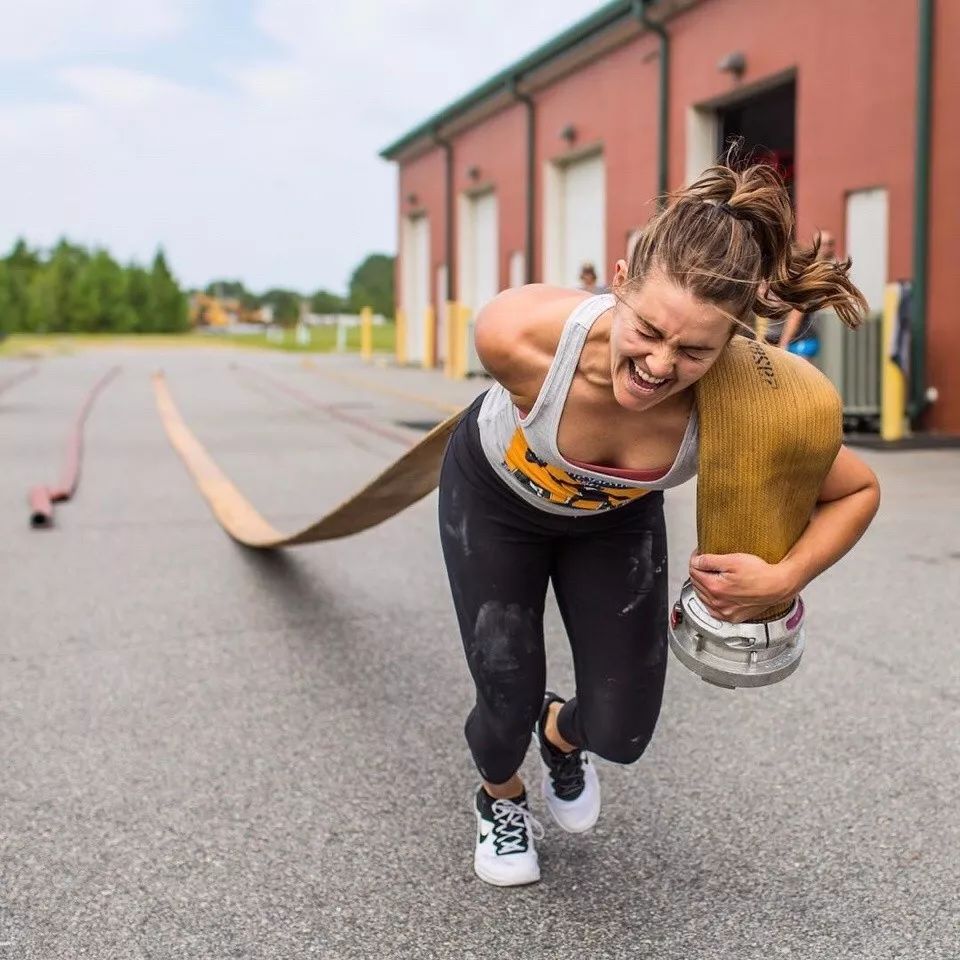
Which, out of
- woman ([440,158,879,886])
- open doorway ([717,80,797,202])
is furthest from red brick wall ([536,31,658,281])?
woman ([440,158,879,886])

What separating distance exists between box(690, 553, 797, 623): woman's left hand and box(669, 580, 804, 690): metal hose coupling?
5cm

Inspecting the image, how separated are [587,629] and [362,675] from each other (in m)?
1.84

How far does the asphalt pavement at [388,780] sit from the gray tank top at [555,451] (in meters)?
0.89

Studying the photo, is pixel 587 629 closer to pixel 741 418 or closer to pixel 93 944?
pixel 741 418

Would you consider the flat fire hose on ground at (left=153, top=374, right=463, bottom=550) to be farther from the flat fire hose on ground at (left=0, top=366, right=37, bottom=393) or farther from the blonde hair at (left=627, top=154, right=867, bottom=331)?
the flat fire hose on ground at (left=0, top=366, right=37, bottom=393)

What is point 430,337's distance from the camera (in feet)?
96.3

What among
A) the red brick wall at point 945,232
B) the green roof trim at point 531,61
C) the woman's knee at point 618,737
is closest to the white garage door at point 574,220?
the green roof trim at point 531,61

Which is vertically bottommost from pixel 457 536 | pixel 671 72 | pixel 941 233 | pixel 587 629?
pixel 587 629

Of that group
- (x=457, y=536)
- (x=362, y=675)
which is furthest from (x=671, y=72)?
(x=457, y=536)

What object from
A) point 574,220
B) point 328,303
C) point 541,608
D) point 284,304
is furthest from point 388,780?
point 328,303

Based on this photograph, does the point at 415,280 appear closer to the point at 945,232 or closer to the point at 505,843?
the point at 945,232

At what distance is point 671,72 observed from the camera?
17859 millimetres

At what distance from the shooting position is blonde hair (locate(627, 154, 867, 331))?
221cm

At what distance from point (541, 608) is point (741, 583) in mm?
709
